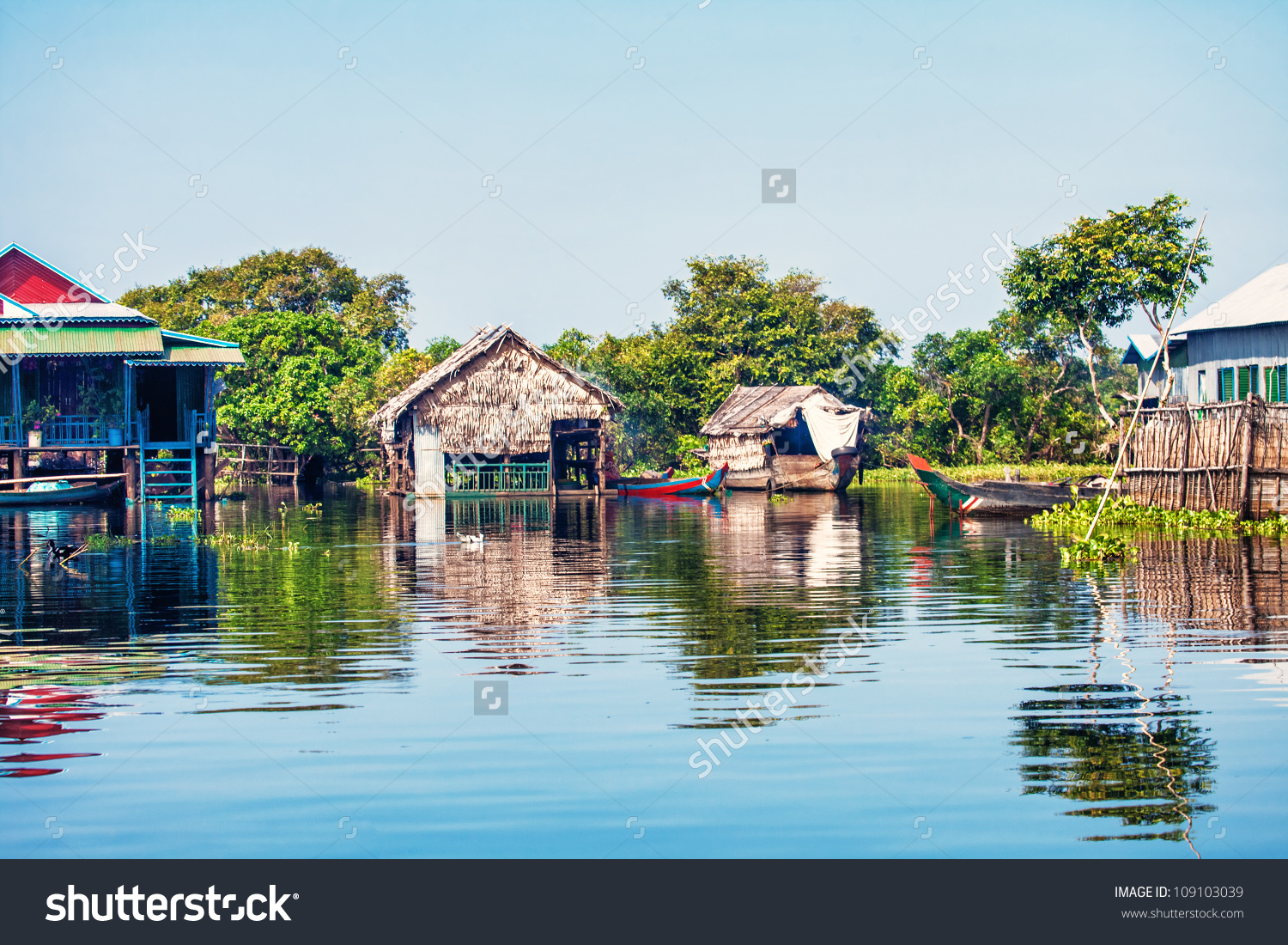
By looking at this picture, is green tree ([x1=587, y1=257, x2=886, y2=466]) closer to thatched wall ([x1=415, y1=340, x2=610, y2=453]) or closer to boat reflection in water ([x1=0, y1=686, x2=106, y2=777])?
thatched wall ([x1=415, y1=340, x2=610, y2=453])

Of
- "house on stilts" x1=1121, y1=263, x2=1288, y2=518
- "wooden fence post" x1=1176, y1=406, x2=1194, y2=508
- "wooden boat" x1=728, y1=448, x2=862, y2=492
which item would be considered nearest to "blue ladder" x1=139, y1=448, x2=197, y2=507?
"wooden boat" x1=728, y1=448, x2=862, y2=492

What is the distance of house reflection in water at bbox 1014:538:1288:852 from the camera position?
5879 millimetres

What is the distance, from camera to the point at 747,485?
42094mm

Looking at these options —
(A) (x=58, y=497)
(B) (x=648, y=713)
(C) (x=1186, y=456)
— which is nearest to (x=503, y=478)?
(A) (x=58, y=497)

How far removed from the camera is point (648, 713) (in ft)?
25.4

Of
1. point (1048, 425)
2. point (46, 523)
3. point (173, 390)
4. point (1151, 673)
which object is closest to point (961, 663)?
point (1151, 673)

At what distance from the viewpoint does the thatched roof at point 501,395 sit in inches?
1507

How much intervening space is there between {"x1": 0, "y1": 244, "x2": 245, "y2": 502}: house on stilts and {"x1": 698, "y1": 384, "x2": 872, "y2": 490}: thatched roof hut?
58.5 feet

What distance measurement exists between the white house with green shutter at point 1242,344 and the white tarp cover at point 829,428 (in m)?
12.9

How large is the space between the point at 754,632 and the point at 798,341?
41.8 m

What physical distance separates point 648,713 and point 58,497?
86.7 ft

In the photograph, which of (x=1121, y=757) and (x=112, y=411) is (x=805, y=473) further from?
(x=1121, y=757)

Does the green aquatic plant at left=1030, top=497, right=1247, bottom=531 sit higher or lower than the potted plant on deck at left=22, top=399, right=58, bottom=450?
lower

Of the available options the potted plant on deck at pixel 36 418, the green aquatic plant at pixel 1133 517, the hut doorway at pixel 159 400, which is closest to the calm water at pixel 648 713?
the green aquatic plant at pixel 1133 517
